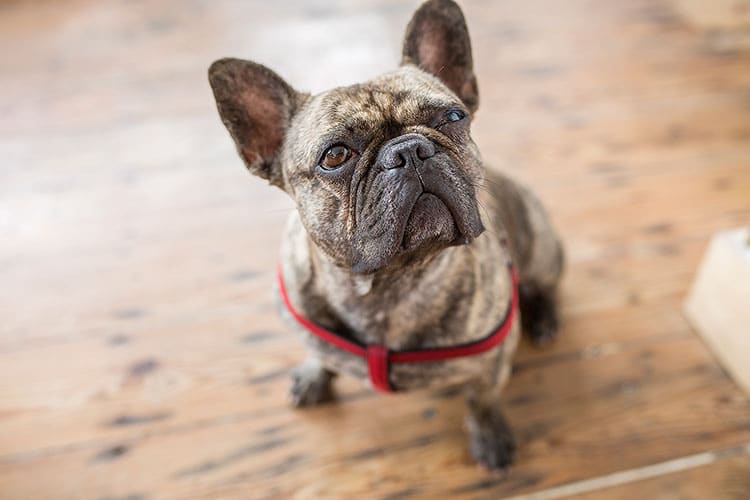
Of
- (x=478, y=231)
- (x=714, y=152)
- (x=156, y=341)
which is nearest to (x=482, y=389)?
(x=478, y=231)

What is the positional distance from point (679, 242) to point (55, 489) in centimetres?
274

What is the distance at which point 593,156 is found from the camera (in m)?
3.05

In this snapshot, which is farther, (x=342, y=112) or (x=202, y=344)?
(x=202, y=344)

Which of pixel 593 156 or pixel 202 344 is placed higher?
pixel 593 156

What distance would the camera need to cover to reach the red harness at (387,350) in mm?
1681

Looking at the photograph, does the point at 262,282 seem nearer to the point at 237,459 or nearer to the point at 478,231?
the point at 237,459

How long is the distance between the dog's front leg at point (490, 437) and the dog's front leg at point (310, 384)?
54 centimetres

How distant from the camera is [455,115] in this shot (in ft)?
4.89

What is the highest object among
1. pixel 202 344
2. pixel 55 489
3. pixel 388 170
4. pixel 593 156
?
pixel 388 170

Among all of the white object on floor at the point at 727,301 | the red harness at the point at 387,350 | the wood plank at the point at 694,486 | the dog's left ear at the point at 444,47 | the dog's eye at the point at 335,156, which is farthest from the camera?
the white object on floor at the point at 727,301

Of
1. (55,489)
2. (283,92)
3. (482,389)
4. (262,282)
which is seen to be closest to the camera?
(283,92)

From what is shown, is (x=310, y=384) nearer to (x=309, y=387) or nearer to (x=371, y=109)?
(x=309, y=387)

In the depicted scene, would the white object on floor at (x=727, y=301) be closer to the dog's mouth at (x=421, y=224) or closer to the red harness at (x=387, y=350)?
the red harness at (x=387, y=350)

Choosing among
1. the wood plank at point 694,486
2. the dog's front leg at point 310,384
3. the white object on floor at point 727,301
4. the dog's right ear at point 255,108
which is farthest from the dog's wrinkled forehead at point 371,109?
the wood plank at point 694,486
